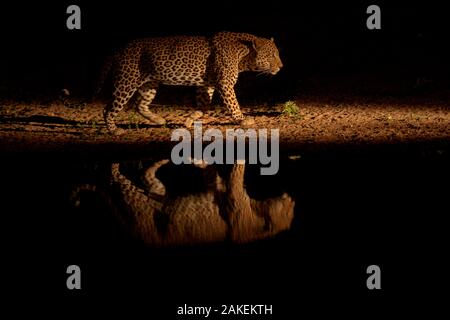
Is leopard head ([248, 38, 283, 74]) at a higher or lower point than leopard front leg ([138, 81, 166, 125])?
higher

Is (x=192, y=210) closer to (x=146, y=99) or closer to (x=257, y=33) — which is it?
(x=146, y=99)

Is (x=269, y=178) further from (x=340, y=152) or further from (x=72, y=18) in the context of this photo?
(x=72, y=18)

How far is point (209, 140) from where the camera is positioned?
1057 cm

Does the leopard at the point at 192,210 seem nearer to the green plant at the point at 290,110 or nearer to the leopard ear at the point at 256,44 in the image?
the leopard ear at the point at 256,44

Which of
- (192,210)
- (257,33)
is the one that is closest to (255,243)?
(192,210)

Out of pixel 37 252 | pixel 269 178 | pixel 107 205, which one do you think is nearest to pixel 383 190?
pixel 269 178

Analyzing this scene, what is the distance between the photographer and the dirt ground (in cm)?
1034

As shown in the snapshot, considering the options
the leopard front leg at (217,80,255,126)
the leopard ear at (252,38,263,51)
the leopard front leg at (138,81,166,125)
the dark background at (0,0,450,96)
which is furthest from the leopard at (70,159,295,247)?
the dark background at (0,0,450,96)

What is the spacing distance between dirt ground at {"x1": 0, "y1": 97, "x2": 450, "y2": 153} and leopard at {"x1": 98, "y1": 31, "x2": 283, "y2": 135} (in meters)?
0.41

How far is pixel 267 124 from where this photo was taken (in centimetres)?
1162

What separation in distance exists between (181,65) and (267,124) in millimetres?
1654

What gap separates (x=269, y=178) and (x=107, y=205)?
197cm

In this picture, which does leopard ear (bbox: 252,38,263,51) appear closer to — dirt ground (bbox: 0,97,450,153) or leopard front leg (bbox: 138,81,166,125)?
dirt ground (bbox: 0,97,450,153)

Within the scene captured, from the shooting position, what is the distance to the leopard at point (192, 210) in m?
6.69
